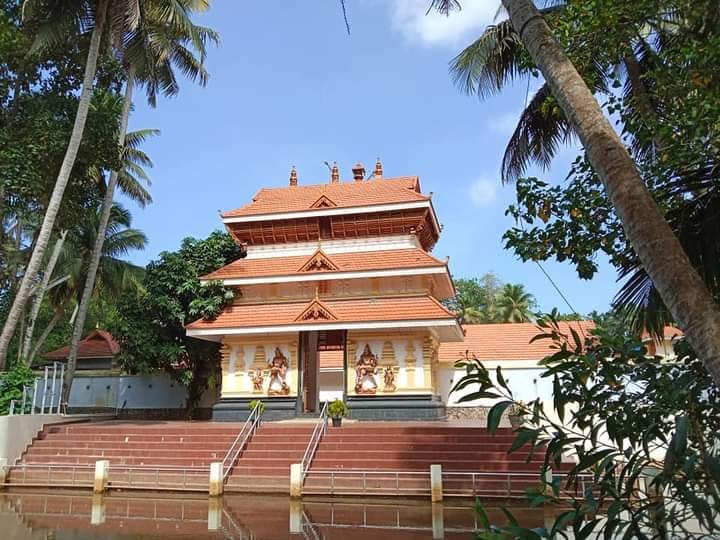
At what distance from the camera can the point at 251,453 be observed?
12.9 m

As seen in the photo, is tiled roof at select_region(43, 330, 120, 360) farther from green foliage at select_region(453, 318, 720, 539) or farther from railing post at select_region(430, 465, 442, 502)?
green foliage at select_region(453, 318, 720, 539)

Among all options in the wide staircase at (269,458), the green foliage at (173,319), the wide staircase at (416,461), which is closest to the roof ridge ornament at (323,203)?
the green foliage at (173,319)

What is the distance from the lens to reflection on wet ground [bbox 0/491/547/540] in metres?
8.01

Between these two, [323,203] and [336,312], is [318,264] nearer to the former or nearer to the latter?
[336,312]

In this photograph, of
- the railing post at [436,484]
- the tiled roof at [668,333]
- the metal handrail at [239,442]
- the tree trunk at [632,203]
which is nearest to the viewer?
the tree trunk at [632,203]

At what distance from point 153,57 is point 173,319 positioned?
28.2ft

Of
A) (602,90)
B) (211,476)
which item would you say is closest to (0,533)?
(211,476)

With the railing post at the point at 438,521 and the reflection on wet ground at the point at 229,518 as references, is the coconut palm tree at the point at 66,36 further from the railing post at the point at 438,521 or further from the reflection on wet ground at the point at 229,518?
the railing post at the point at 438,521

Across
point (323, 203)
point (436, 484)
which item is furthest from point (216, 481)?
point (323, 203)

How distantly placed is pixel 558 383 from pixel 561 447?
28 centimetres

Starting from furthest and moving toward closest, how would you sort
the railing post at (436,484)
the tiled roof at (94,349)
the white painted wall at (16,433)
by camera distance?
the tiled roof at (94,349)
the white painted wall at (16,433)
the railing post at (436,484)

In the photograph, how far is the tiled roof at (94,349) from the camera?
1013 inches

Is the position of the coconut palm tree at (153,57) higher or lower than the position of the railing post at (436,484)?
higher

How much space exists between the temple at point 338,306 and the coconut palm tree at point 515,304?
18.9 m
